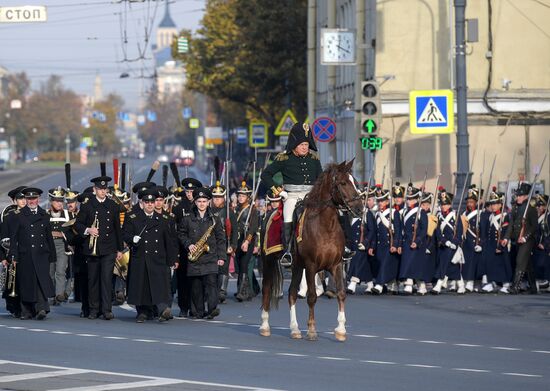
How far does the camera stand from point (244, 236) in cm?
2581

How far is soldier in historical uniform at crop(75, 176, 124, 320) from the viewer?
71.7ft

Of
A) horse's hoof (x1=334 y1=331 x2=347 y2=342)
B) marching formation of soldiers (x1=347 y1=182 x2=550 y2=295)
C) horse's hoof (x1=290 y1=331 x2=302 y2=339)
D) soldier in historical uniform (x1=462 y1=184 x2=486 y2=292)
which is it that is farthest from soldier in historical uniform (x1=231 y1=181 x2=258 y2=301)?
horse's hoof (x1=334 y1=331 x2=347 y2=342)

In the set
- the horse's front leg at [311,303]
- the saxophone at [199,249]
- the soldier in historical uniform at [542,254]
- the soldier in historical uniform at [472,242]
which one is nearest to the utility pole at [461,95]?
the soldier in historical uniform at [472,242]

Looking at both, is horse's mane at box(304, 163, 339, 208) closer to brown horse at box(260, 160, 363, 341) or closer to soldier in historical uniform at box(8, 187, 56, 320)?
brown horse at box(260, 160, 363, 341)

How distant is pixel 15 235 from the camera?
21891mm

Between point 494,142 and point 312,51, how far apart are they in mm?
13053

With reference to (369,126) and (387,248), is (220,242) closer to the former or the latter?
(387,248)

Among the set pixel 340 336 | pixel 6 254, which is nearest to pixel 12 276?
pixel 6 254

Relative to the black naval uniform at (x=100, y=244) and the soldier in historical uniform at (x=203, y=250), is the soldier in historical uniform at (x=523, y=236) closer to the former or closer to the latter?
the soldier in historical uniform at (x=203, y=250)

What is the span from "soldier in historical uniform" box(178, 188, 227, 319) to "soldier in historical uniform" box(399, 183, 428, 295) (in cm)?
559

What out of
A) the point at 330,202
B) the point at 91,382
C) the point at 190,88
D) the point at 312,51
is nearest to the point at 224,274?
the point at 330,202

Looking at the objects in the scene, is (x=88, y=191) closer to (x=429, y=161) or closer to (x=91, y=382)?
(x=91, y=382)

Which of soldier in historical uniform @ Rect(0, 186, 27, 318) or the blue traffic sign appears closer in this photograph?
soldier in historical uniform @ Rect(0, 186, 27, 318)

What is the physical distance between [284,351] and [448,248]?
10325 millimetres
